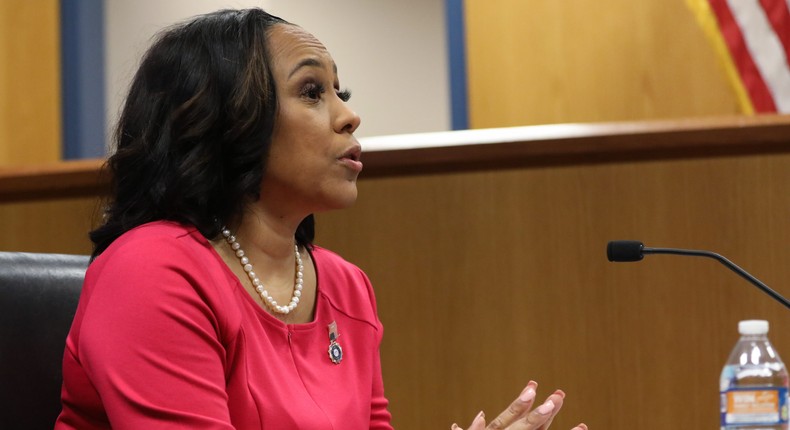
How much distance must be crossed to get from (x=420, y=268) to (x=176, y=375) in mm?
1163

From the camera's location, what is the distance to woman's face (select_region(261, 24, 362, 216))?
4.84 ft

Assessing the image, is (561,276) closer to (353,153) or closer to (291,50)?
(353,153)

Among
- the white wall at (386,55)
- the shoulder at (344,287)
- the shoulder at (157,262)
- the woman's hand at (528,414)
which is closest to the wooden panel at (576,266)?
the shoulder at (344,287)

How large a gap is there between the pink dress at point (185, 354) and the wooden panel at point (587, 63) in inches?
62.9

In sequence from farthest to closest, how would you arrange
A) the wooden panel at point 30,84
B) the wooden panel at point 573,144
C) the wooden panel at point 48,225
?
the wooden panel at point 30,84 < the wooden panel at point 48,225 < the wooden panel at point 573,144

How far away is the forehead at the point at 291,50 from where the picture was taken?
1484 millimetres

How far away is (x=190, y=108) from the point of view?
1.40 meters

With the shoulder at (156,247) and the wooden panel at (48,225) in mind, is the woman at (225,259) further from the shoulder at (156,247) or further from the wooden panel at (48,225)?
the wooden panel at (48,225)

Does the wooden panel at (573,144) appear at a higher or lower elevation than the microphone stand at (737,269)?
higher

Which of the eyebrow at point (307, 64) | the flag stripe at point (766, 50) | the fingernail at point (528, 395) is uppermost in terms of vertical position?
the flag stripe at point (766, 50)

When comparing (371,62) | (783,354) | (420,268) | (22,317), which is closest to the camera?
(22,317)

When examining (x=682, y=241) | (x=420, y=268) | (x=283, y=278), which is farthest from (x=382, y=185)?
(x=283, y=278)

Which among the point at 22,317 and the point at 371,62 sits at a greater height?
the point at 371,62

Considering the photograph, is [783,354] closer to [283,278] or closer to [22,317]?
[283,278]
